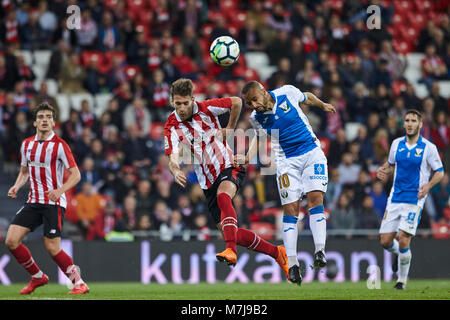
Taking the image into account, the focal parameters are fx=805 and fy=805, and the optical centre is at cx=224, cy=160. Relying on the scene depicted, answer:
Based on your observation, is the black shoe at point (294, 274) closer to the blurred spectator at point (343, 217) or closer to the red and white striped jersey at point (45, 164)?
the red and white striped jersey at point (45, 164)

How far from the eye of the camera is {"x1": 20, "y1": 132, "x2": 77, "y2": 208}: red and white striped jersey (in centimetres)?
1059

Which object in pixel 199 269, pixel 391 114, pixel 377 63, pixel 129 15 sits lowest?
pixel 199 269

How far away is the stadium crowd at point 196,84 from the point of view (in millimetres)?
15883

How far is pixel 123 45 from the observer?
19234 millimetres

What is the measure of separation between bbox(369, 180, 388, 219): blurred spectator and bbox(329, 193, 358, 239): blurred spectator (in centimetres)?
76

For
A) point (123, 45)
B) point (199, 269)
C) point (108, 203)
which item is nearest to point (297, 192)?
point (199, 269)

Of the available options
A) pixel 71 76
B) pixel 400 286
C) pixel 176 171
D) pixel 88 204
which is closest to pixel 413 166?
pixel 400 286

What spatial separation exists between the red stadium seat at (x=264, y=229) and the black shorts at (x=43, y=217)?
5670 millimetres

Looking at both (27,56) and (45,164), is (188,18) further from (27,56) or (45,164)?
(45,164)

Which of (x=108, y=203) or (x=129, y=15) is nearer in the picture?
(x=108, y=203)

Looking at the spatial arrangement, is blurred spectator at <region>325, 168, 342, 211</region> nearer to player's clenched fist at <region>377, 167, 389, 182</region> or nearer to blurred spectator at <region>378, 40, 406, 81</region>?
blurred spectator at <region>378, 40, 406, 81</region>
